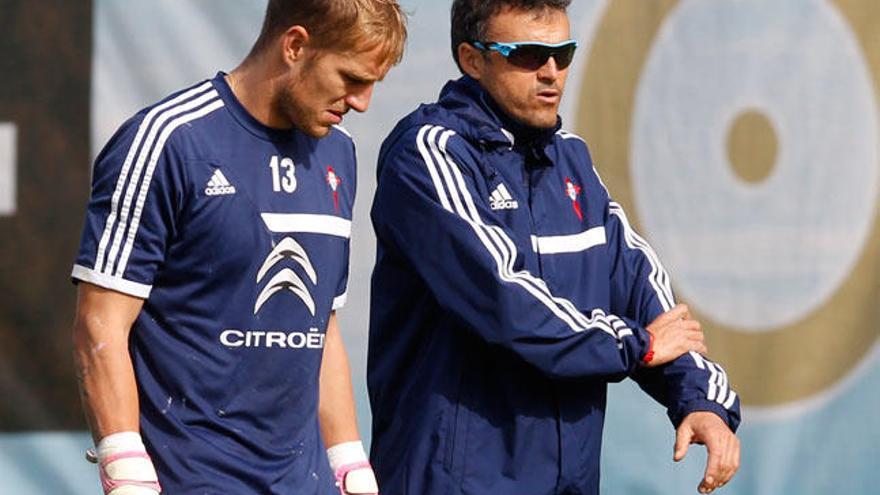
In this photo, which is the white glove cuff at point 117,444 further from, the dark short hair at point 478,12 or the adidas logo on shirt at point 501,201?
the dark short hair at point 478,12

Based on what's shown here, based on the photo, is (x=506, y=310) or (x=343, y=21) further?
(x=506, y=310)

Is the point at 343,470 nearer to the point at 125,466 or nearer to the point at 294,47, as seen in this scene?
the point at 125,466

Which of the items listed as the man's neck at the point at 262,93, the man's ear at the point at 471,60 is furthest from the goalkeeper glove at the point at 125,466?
the man's ear at the point at 471,60

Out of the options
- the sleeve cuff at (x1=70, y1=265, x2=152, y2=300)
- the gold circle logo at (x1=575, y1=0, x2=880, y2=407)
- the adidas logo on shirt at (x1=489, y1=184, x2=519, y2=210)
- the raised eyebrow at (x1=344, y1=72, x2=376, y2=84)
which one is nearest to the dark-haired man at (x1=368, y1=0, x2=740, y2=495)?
the adidas logo on shirt at (x1=489, y1=184, x2=519, y2=210)

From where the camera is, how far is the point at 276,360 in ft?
11.3

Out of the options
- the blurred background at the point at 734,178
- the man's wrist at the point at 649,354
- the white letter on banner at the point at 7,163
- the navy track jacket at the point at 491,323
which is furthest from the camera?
the blurred background at the point at 734,178

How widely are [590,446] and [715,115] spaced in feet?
6.77

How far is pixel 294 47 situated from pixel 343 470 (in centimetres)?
91

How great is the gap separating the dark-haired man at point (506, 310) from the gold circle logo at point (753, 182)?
1447 mm

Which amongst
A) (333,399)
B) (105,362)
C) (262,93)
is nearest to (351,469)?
(333,399)

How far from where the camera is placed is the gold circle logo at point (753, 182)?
5.70m

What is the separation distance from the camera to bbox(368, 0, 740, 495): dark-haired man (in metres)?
3.89

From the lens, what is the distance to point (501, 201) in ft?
13.2

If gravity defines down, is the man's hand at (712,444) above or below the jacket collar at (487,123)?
below
